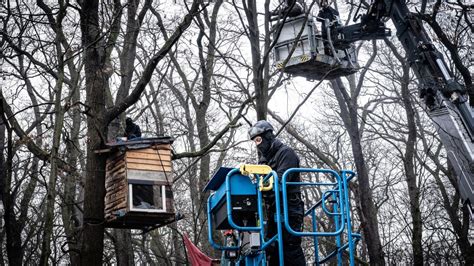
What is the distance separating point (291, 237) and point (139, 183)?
→ 325 cm

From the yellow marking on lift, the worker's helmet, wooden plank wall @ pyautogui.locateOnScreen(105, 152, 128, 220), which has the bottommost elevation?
the yellow marking on lift

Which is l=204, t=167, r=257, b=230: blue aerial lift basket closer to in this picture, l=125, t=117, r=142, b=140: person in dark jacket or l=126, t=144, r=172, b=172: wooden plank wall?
l=126, t=144, r=172, b=172: wooden plank wall

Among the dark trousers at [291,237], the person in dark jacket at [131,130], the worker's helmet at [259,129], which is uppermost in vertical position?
the person in dark jacket at [131,130]

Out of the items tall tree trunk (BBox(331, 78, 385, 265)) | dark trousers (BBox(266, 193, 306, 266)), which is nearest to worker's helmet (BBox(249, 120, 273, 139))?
dark trousers (BBox(266, 193, 306, 266))

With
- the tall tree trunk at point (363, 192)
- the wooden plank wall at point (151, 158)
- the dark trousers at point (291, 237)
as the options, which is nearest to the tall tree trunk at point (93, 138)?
the wooden plank wall at point (151, 158)

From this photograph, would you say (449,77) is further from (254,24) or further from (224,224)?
(224,224)

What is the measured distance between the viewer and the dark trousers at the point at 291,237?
21.6 ft

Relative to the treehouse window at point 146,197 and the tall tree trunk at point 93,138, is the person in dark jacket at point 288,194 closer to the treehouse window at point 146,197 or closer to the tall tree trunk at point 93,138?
the tall tree trunk at point 93,138

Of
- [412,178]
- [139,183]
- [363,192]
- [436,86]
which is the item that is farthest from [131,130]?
[412,178]

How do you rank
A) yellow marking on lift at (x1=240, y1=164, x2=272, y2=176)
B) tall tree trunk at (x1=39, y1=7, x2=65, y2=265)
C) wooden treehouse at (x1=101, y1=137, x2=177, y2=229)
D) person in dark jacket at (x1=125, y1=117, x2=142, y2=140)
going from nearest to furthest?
yellow marking on lift at (x1=240, y1=164, x2=272, y2=176)
tall tree trunk at (x1=39, y1=7, x2=65, y2=265)
wooden treehouse at (x1=101, y1=137, x2=177, y2=229)
person in dark jacket at (x1=125, y1=117, x2=142, y2=140)

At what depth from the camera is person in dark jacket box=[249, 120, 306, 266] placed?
6629mm

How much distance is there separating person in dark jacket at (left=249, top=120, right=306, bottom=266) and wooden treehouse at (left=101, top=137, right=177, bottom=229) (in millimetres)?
2069

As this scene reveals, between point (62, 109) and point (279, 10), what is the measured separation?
4467mm

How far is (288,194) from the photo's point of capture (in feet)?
22.4
